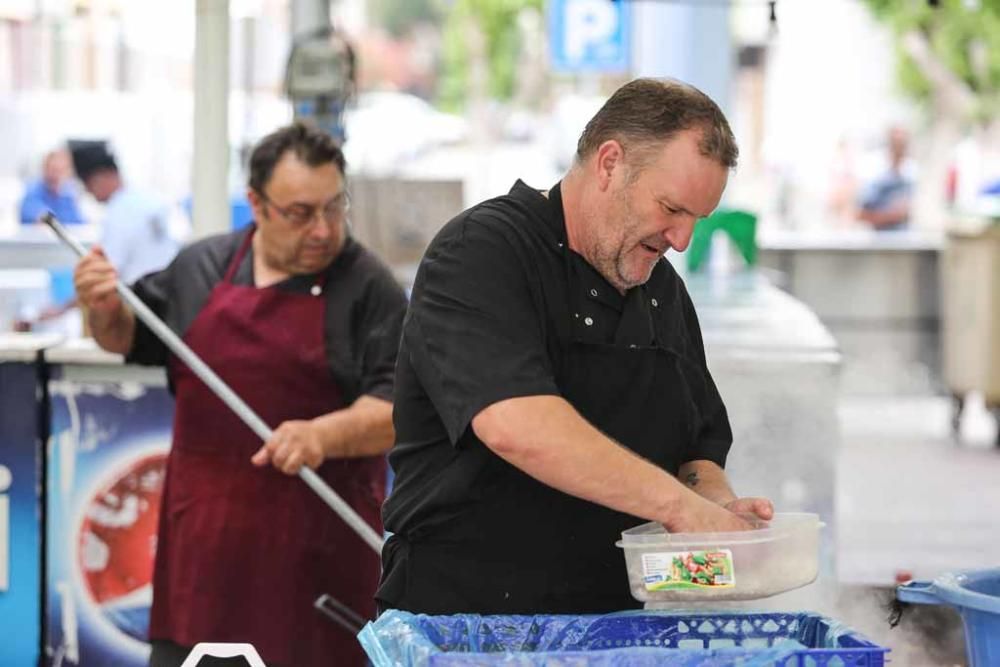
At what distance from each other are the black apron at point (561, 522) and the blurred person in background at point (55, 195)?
41.2 ft

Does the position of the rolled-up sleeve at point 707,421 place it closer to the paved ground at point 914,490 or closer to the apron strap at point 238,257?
the apron strap at point 238,257

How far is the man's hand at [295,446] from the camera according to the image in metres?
4.12

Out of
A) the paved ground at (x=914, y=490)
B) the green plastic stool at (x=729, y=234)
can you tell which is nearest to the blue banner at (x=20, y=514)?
the paved ground at (x=914, y=490)

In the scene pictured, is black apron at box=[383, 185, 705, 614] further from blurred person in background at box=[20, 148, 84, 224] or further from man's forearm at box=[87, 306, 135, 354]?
blurred person in background at box=[20, 148, 84, 224]

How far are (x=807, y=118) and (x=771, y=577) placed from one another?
29.6m

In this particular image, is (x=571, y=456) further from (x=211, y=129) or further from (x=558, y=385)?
(x=211, y=129)

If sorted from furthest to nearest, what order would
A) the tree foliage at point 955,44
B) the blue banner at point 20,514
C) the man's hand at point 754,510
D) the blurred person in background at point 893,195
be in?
the tree foliage at point 955,44
the blurred person in background at point 893,195
the blue banner at point 20,514
the man's hand at point 754,510

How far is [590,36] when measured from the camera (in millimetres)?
12938

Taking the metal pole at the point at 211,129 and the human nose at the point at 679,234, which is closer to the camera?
the human nose at the point at 679,234

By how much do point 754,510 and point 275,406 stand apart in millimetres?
1749

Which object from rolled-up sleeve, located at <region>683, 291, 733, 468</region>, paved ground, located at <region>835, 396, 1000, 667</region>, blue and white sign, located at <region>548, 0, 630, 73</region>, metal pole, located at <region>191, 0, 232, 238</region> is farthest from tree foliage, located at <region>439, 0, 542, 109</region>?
rolled-up sleeve, located at <region>683, 291, 733, 468</region>

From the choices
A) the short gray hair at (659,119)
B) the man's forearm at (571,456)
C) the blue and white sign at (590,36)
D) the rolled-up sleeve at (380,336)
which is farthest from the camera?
the blue and white sign at (590,36)

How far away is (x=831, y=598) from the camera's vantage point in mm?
3840

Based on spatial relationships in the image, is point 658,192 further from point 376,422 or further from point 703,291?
point 703,291
